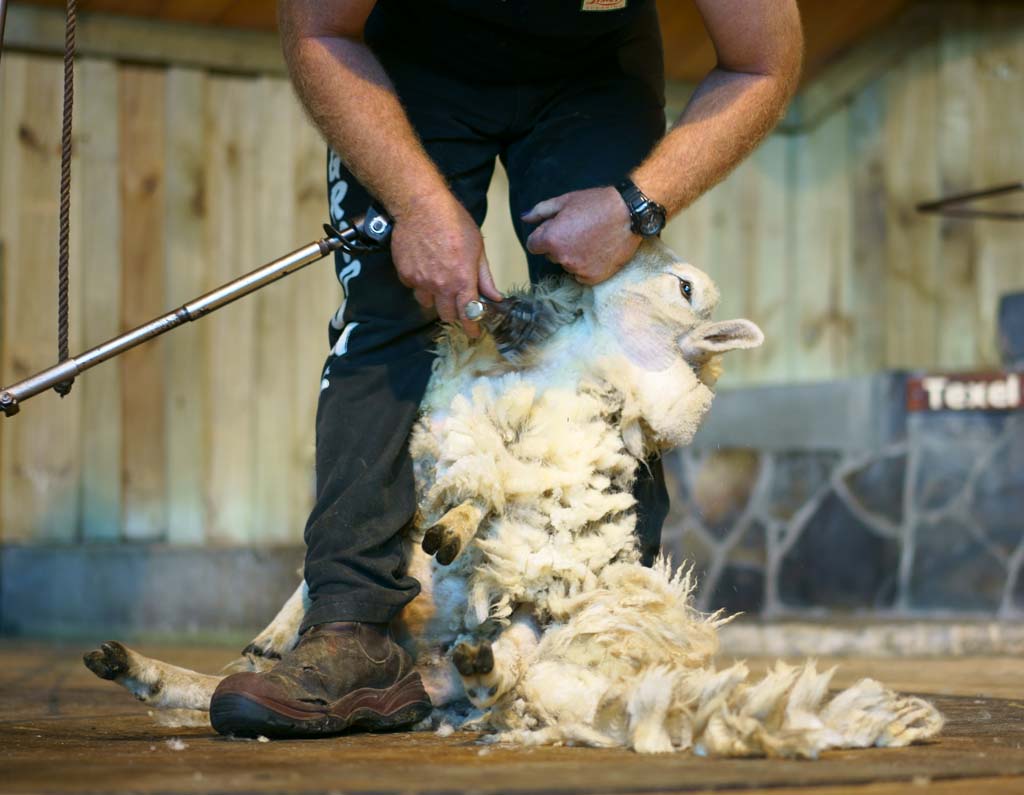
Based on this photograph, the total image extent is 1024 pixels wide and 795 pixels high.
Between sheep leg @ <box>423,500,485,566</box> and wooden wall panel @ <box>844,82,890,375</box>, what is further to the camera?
wooden wall panel @ <box>844,82,890,375</box>

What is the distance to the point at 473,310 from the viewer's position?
172 cm

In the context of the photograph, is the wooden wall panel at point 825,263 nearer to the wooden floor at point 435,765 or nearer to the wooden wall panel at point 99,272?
the wooden wall panel at point 99,272

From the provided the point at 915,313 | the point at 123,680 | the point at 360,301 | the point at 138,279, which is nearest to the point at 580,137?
the point at 360,301

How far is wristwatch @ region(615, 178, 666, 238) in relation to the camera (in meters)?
1.75

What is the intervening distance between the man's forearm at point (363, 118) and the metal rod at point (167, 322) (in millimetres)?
94

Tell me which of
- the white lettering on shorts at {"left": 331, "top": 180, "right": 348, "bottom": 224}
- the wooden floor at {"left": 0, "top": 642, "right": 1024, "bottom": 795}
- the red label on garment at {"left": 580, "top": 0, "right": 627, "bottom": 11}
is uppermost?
the red label on garment at {"left": 580, "top": 0, "right": 627, "bottom": 11}

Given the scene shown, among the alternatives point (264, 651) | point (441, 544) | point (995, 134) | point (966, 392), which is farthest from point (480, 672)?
point (995, 134)

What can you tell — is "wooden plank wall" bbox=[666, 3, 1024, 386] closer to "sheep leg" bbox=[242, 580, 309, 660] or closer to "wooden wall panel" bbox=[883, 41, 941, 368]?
"wooden wall panel" bbox=[883, 41, 941, 368]

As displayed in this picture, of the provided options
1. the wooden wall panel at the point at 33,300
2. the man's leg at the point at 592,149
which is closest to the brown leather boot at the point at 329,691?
the man's leg at the point at 592,149

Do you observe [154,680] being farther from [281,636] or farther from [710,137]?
[710,137]

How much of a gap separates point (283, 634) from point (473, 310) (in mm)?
503

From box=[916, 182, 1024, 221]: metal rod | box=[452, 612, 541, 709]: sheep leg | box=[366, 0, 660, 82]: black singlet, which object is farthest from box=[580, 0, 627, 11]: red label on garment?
box=[916, 182, 1024, 221]: metal rod

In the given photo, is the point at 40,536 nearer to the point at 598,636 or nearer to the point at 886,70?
the point at 598,636

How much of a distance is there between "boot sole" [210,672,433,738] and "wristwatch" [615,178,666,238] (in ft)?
2.07
